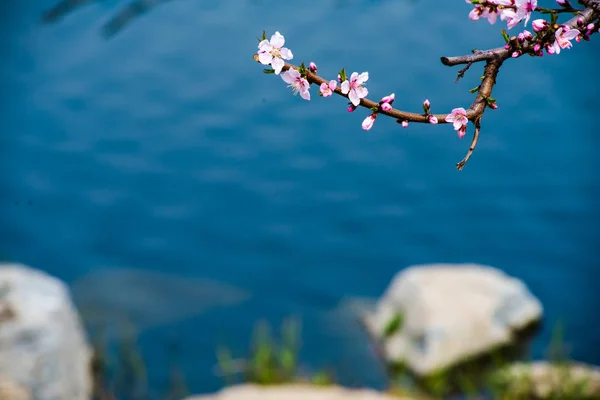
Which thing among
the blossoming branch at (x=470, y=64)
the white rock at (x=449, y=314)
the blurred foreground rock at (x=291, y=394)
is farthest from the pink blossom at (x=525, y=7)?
the white rock at (x=449, y=314)

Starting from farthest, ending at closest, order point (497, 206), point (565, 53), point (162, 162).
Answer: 1. point (565, 53)
2. point (162, 162)
3. point (497, 206)

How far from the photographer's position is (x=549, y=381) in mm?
6379

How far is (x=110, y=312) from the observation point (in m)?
8.42

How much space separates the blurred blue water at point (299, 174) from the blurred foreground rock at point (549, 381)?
1462 millimetres

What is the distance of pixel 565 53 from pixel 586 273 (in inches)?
167

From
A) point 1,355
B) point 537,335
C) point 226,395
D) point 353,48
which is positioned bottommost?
point 1,355

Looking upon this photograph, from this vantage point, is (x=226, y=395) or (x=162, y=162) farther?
(x=162, y=162)

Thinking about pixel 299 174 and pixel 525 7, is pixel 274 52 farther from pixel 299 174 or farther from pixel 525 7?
pixel 299 174

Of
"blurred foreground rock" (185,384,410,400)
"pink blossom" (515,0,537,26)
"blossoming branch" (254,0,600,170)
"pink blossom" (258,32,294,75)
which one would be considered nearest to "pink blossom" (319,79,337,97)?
"blossoming branch" (254,0,600,170)

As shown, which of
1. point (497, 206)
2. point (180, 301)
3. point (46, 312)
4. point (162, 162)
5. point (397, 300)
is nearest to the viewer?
point (46, 312)

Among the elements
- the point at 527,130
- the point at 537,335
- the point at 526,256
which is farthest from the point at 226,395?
the point at 527,130

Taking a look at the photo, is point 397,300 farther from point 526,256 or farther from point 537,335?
point 526,256

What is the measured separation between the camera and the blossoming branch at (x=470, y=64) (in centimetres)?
173

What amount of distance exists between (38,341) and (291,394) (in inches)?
88.0
